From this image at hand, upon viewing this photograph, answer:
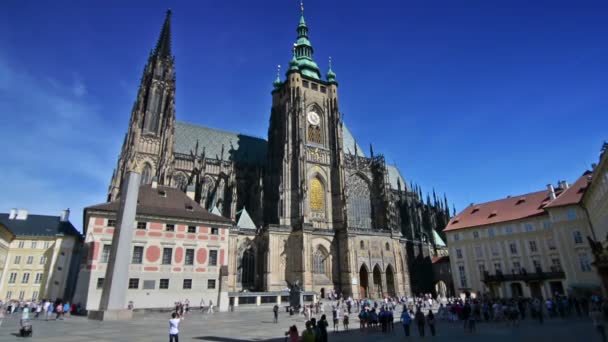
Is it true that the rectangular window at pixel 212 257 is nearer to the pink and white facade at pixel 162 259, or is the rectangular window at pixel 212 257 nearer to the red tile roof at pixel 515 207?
the pink and white facade at pixel 162 259

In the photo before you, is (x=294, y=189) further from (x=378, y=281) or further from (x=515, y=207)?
(x=515, y=207)

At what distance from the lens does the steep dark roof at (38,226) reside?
44375 millimetres

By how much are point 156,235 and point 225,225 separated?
20.8ft

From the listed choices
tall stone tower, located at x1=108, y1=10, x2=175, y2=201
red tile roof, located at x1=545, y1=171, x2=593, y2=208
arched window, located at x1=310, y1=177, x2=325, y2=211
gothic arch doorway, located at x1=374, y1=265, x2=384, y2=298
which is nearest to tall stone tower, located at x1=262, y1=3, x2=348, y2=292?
arched window, located at x1=310, y1=177, x2=325, y2=211

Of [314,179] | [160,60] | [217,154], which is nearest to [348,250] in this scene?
[314,179]

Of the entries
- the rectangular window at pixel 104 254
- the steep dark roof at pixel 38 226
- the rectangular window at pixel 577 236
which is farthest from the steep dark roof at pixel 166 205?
the rectangular window at pixel 577 236

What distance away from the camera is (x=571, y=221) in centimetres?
3491

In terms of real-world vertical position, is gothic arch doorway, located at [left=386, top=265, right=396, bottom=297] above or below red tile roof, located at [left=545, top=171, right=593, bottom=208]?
below

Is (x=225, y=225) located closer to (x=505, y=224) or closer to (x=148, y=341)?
(x=148, y=341)

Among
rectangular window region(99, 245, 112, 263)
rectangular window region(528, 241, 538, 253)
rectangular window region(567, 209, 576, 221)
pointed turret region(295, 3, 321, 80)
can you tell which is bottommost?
rectangular window region(99, 245, 112, 263)

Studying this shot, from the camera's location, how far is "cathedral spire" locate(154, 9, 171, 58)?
59.2m

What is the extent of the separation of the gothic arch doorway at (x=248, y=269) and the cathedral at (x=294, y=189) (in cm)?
12

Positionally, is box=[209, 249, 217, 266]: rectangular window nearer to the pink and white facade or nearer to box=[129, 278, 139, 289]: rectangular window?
the pink and white facade

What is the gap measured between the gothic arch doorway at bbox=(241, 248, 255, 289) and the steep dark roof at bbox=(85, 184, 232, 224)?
11.4 m
